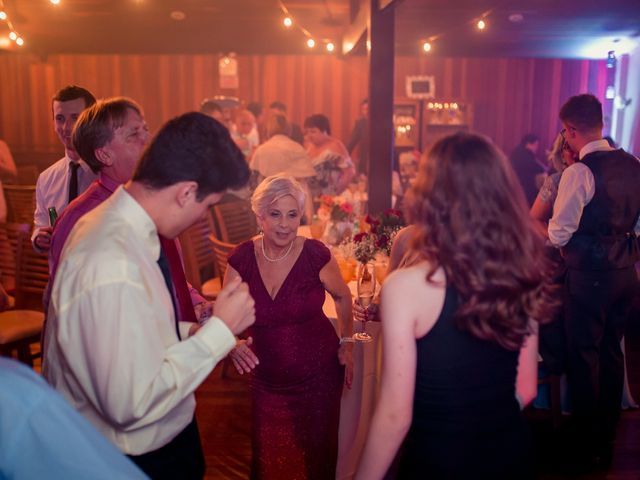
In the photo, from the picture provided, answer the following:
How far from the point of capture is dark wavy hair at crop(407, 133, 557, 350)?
4.38 ft

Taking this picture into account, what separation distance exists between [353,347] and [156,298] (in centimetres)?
146

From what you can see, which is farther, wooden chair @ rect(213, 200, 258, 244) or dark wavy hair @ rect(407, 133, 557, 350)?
wooden chair @ rect(213, 200, 258, 244)

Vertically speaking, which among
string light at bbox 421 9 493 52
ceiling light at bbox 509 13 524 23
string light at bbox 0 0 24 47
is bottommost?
string light at bbox 0 0 24 47

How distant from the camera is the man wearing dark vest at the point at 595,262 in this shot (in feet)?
9.80

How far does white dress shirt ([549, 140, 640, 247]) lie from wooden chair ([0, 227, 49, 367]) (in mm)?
2763

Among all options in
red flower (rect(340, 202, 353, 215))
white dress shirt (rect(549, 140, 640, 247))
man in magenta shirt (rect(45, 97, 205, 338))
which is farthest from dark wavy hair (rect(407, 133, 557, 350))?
red flower (rect(340, 202, 353, 215))

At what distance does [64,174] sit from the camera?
282 centimetres

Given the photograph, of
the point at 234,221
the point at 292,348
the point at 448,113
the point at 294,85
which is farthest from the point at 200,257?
the point at 448,113

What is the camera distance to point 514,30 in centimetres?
865

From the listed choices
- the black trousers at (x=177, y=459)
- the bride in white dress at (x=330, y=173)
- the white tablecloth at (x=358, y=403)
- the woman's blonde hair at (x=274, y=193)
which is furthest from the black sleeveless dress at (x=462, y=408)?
the bride in white dress at (x=330, y=173)

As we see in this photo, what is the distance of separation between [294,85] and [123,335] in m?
9.02

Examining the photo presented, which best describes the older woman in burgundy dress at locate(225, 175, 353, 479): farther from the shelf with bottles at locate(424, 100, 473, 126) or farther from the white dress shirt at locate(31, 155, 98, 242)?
the shelf with bottles at locate(424, 100, 473, 126)

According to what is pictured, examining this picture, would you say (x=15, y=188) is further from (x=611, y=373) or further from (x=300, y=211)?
(x=611, y=373)

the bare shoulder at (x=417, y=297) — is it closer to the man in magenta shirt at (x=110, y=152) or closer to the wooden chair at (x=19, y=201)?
the man in magenta shirt at (x=110, y=152)
